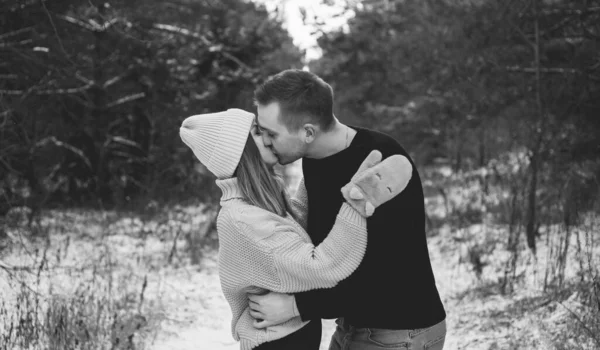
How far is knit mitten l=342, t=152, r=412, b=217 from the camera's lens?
2102 millimetres

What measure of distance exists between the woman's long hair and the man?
82 millimetres

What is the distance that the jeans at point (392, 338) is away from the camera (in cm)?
226

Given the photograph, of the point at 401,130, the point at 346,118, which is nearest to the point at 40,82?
the point at 401,130

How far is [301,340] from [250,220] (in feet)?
1.95

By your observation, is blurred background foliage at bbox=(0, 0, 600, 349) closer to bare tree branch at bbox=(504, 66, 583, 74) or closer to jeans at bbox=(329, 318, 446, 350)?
bare tree branch at bbox=(504, 66, 583, 74)

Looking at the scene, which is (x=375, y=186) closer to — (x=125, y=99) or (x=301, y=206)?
(x=301, y=206)

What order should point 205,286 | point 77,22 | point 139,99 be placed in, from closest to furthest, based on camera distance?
point 205,286 → point 77,22 → point 139,99

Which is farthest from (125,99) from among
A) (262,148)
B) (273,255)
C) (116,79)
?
(273,255)

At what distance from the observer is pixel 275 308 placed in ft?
7.50

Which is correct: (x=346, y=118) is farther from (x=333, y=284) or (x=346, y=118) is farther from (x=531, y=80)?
(x=333, y=284)

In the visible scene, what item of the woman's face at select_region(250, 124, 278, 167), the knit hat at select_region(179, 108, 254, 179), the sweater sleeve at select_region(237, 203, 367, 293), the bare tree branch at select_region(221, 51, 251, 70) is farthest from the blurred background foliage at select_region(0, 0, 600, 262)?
the sweater sleeve at select_region(237, 203, 367, 293)

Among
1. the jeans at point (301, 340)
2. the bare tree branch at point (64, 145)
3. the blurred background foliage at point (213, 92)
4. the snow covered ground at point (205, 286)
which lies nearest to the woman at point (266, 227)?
the jeans at point (301, 340)

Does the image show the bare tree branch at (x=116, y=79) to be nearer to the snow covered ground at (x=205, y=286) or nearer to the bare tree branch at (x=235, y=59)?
the bare tree branch at (x=235, y=59)

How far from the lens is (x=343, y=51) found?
22406mm
